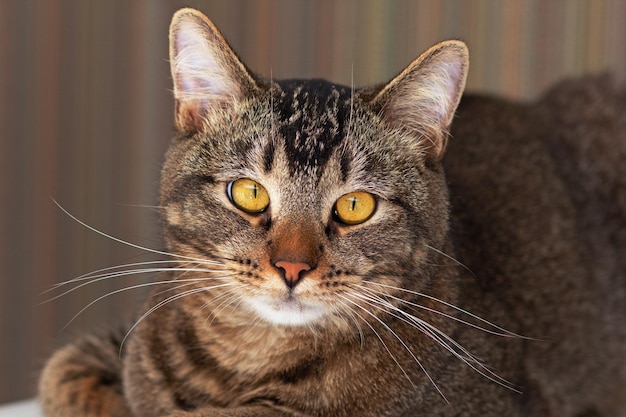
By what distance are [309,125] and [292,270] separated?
25 cm

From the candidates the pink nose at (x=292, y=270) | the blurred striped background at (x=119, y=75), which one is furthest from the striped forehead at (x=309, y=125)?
the blurred striped background at (x=119, y=75)

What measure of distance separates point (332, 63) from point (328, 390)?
1552 mm

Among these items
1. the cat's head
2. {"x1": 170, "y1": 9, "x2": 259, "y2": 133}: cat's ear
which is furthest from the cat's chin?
{"x1": 170, "y1": 9, "x2": 259, "y2": 133}: cat's ear

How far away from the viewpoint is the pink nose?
1329mm

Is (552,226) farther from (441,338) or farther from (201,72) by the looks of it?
(201,72)

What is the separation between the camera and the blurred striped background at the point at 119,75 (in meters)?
2.59

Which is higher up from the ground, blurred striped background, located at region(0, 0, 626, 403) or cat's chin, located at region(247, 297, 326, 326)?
blurred striped background, located at region(0, 0, 626, 403)

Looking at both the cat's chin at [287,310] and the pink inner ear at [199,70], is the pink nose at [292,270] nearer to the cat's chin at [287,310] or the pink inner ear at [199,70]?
the cat's chin at [287,310]

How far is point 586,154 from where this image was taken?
220cm

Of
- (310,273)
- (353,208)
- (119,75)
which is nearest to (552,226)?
(353,208)

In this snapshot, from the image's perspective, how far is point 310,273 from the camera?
1.34 metres

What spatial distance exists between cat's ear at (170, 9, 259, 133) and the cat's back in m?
0.50

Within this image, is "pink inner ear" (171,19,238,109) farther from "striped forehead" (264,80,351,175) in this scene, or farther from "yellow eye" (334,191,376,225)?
"yellow eye" (334,191,376,225)

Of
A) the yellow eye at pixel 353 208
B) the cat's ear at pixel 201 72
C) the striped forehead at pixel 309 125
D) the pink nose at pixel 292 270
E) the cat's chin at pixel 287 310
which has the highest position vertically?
the cat's ear at pixel 201 72
